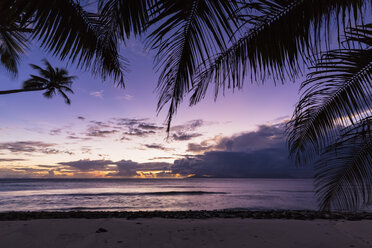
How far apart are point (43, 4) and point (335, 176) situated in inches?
120

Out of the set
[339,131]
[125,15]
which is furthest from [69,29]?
[339,131]

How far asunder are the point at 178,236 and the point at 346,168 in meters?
3.10

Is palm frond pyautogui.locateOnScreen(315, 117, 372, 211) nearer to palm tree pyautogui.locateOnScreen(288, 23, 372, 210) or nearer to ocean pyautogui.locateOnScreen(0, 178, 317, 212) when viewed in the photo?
palm tree pyautogui.locateOnScreen(288, 23, 372, 210)

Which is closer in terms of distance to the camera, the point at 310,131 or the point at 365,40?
the point at 365,40

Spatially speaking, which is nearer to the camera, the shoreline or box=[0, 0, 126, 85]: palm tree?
box=[0, 0, 126, 85]: palm tree

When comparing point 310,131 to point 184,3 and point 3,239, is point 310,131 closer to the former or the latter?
point 184,3

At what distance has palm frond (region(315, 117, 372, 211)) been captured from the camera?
7.29 ft

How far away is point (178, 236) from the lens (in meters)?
4.23

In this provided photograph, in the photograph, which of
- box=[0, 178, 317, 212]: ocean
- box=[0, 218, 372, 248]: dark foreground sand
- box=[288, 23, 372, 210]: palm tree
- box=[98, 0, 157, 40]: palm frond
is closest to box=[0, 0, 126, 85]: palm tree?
box=[98, 0, 157, 40]: palm frond

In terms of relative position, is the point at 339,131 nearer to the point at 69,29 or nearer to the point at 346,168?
the point at 346,168

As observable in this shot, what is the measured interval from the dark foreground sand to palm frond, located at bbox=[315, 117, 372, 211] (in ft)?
5.18

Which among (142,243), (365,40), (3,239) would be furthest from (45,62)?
(365,40)

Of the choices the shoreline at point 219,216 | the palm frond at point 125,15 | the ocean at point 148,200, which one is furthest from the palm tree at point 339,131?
the ocean at point 148,200

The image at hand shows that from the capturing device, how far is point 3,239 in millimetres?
4051
